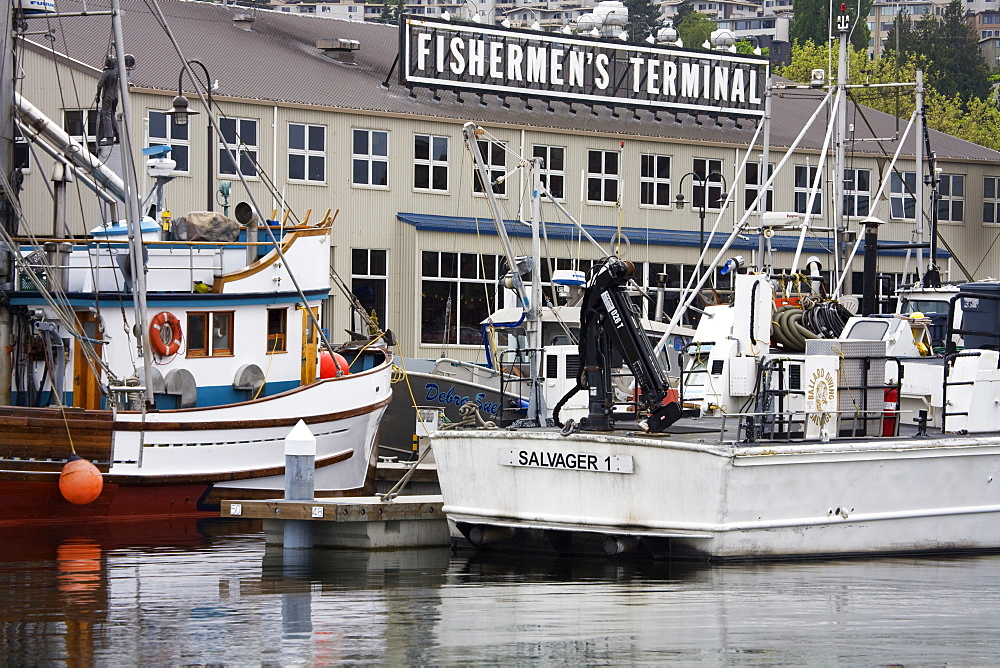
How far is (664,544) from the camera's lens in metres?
16.8

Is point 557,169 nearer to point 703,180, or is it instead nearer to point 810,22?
point 703,180

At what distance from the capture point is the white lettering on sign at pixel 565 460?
16.4 metres

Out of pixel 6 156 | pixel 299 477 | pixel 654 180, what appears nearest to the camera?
pixel 299 477

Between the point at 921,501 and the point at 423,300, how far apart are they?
22.7 m

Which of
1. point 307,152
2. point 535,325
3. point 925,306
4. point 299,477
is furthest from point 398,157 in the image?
point 299,477

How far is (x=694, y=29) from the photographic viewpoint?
13750 centimetres

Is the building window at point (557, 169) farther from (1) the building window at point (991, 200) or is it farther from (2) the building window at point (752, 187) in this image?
(1) the building window at point (991, 200)

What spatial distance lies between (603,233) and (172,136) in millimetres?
11679

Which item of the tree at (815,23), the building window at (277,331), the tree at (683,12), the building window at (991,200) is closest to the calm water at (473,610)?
the building window at (277,331)

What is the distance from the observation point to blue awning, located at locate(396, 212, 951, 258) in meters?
39.3

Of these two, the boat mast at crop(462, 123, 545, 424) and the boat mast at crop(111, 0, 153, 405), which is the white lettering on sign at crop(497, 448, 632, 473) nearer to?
the boat mast at crop(462, 123, 545, 424)

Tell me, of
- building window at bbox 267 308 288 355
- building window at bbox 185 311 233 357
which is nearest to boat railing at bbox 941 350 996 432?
building window at bbox 267 308 288 355

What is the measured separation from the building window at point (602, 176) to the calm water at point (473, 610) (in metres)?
25.7

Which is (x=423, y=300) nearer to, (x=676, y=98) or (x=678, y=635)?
(x=676, y=98)
